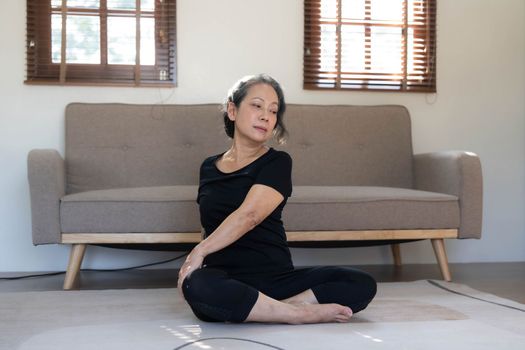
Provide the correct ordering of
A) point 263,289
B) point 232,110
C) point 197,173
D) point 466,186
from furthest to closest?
1. point 197,173
2. point 466,186
3. point 232,110
4. point 263,289

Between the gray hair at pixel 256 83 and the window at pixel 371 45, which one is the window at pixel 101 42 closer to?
the window at pixel 371 45

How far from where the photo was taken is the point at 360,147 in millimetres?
3377

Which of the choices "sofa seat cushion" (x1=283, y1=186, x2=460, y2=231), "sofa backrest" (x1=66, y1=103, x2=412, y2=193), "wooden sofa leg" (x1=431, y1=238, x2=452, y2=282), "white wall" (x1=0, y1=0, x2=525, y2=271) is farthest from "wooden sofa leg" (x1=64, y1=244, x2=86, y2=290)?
"wooden sofa leg" (x1=431, y1=238, x2=452, y2=282)

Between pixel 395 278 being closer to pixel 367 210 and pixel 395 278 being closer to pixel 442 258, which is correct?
pixel 442 258

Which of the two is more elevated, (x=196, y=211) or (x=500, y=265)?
(x=196, y=211)

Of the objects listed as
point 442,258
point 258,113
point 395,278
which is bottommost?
point 395,278

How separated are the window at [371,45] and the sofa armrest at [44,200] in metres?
1.42

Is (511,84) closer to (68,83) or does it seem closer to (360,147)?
(360,147)

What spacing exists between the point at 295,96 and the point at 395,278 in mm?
1052

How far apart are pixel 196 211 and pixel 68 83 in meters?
1.11

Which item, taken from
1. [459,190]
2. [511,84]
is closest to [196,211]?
[459,190]

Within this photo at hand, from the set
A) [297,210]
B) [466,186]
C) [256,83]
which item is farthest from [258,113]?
[466,186]

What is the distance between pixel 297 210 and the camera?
8.98 ft

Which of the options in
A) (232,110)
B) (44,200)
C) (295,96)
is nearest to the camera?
(232,110)
